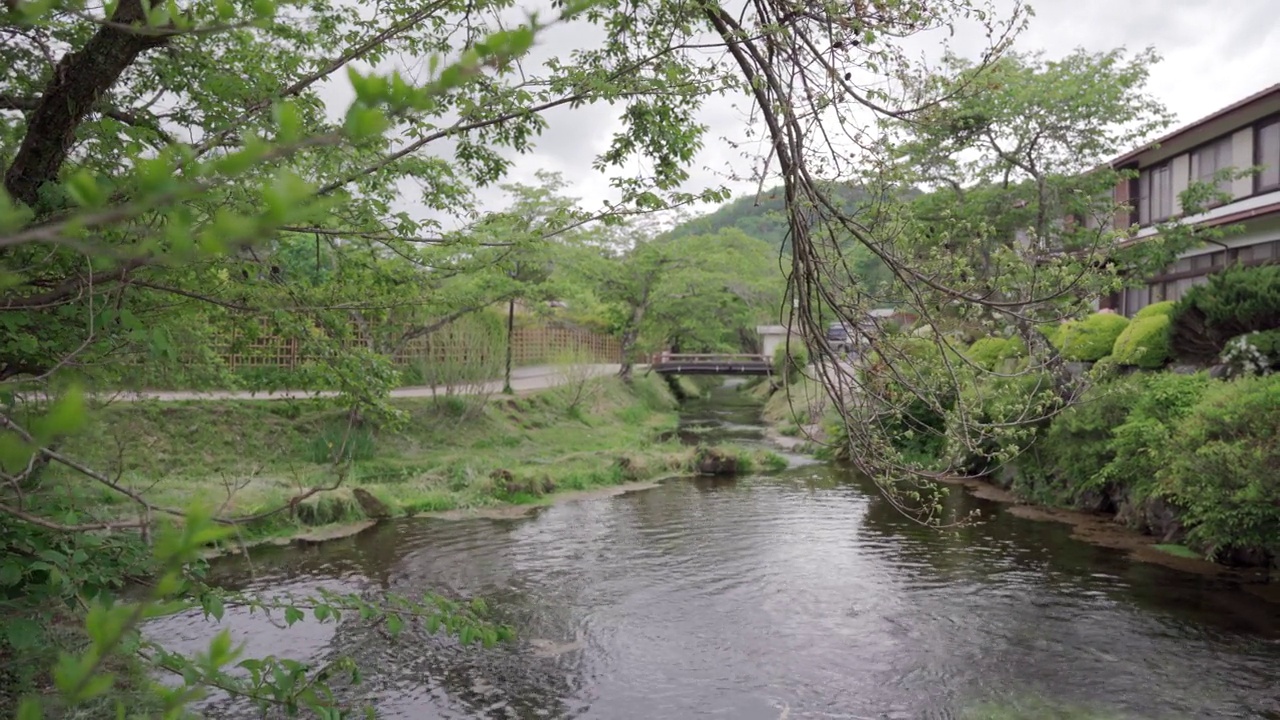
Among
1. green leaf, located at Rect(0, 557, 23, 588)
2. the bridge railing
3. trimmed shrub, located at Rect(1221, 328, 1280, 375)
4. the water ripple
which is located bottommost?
the water ripple

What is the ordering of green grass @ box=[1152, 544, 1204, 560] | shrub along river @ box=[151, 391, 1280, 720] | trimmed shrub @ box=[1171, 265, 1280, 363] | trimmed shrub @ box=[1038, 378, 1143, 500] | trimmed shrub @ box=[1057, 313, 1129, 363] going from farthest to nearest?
trimmed shrub @ box=[1057, 313, 1129, 363]
trimmed shrub @ box=[1038, 378, 1143, 500]
trimmed shrub @ box=[1171, 265, 1280, 363]
green grass @ box=[1152, 544, 1204, 560]
shrub along river @ box=[151, 391, 1280, 720]

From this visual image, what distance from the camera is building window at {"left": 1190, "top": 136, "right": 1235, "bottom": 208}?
1920 cm

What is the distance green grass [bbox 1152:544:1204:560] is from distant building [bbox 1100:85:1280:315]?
7469 mm

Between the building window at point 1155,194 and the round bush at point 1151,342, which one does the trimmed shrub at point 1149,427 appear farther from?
the building window at point 1155,194

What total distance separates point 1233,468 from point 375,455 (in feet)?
48.3

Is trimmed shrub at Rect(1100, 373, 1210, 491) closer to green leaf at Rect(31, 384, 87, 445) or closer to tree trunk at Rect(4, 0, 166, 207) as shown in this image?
tree trunk at Rect(4, 0, 166, 207)

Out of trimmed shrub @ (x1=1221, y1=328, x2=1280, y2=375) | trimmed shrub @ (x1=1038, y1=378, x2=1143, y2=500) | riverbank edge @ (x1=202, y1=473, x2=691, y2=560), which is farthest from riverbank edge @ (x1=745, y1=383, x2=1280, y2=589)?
riverbank edge @ (x1=202, y1=473, x2=691, y2=560)

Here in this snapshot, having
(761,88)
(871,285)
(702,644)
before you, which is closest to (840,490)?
(702,644)

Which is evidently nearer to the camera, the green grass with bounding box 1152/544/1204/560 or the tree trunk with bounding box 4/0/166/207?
the tree trunk with bounding box 4/0/166/207

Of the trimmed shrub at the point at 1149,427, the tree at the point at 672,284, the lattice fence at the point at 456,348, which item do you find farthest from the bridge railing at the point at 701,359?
the trimmed shrub at the point at 1149,427

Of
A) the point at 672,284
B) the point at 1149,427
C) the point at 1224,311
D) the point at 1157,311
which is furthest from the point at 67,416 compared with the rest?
the point at 672,284

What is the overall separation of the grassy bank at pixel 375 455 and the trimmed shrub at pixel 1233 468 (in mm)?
9677

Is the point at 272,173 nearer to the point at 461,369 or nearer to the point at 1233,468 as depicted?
the point at 1233,468

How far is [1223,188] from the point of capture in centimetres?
1945
